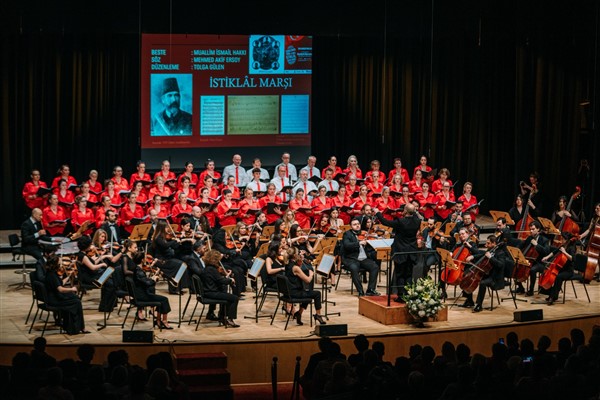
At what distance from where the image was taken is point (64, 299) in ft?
39.9

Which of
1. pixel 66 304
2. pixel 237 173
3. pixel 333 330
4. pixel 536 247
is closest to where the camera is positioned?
pixel 333 330

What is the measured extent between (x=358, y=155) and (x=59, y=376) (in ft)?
44.7

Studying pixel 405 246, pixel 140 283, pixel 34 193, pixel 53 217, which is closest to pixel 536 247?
pixel 405 246

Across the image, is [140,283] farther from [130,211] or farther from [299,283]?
[130,211]

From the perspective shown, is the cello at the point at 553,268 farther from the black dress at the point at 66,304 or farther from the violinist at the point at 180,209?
the black dress at the point at 66,304

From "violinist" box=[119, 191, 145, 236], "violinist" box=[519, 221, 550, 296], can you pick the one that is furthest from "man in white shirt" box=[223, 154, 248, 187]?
"violinist" box=[519, 221, 550, 296]

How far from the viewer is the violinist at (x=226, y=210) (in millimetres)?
15641

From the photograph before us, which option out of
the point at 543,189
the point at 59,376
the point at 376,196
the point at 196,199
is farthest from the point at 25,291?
the point at 543,189

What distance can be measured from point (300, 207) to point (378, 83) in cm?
562

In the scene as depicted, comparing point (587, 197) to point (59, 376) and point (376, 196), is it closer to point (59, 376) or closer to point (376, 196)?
point (376, 196)

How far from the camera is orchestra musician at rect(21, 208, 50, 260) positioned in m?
14.4

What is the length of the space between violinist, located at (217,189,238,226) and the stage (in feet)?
5.06

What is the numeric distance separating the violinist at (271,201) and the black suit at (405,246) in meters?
2.69

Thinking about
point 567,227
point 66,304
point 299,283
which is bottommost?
point 66,304
